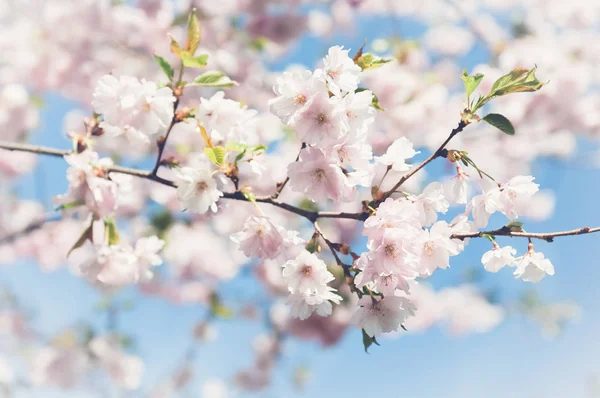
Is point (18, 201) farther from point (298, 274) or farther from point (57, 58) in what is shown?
point (298, 274)

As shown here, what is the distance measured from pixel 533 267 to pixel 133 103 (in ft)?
3.53

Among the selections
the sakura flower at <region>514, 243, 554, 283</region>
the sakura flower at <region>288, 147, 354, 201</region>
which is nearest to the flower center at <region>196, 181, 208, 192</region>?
the sakura flower at <region>288, 147, 354, 201</region>

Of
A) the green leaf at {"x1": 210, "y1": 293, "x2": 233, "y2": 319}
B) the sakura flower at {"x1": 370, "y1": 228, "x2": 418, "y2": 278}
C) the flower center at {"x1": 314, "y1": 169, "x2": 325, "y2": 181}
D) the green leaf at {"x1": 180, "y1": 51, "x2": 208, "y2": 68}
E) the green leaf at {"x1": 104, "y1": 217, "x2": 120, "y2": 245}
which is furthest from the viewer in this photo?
the green leaf at {"x1": 210, "y1": 293, "x2": 233, "y2": 319}

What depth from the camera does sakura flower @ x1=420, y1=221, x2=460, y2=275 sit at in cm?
106

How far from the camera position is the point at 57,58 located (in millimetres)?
4367

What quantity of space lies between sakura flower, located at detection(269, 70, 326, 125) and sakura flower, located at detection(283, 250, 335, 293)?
12.5 inches

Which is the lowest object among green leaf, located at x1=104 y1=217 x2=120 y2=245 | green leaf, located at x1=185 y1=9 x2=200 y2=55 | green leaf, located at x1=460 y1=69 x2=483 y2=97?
green leaf, located at x1=104 y1=217 x2=120 y2=245

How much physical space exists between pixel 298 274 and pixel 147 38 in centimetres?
349

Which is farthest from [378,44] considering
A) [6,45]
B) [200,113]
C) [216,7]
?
[6,45]

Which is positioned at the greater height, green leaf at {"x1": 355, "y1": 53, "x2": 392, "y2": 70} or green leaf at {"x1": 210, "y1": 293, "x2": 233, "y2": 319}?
green leaf at {"x1": 355, "y1": 53, "x2": 392, "y2": 70}

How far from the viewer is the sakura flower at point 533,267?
1.08 m

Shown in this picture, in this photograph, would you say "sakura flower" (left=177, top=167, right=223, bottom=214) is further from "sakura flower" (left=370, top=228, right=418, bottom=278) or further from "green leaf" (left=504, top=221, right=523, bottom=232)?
"green leaf" (left=504, top=221, right=523, bottom=232)

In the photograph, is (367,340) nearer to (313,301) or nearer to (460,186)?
(313,301)

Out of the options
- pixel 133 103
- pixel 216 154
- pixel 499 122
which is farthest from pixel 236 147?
pixel 499 122
